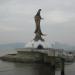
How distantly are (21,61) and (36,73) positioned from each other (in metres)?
17.1

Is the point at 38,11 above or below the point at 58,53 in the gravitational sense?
above

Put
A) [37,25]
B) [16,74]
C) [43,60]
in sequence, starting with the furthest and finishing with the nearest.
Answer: [37,25] → [43,60] → [16,74]

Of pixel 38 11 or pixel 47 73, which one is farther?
pixel 38 11

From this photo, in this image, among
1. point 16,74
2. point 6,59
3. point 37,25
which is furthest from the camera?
point 6,59

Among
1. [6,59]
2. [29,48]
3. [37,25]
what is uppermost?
[37,25]

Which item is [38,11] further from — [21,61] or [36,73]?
[36,73]

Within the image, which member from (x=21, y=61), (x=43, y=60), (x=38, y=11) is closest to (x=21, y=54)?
(x=21, y=61)

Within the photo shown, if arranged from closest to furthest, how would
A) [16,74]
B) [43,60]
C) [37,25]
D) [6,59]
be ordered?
[16,74] → [43,60] → [37,25] → [6,59]

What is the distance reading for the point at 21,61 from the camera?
51.5 meters

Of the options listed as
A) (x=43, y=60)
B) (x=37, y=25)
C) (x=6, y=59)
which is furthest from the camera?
(x=6, y=59)

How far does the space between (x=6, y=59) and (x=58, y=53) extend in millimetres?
25397

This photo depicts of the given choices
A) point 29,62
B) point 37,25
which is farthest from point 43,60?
point 37,25

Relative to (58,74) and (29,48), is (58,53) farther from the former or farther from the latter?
(29,48)

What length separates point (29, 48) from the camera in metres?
51.3
